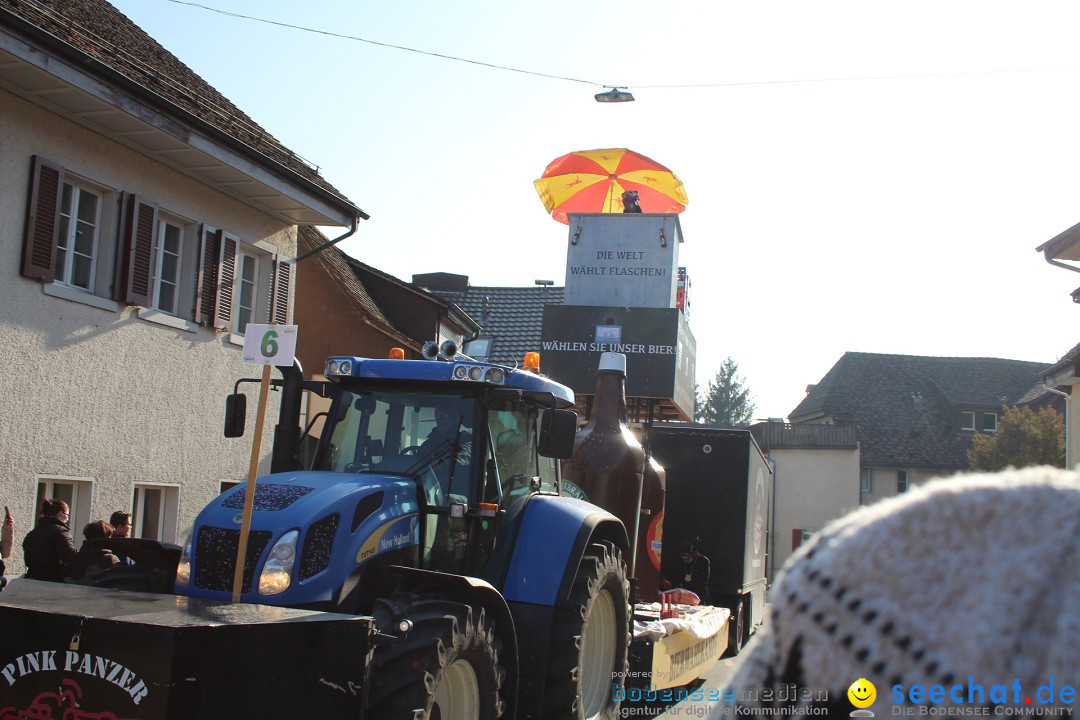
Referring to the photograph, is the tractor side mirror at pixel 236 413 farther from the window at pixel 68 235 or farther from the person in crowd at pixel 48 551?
the window at pixel 68 235

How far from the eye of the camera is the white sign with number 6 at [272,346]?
18.3ft

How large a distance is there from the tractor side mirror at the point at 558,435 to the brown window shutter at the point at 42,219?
233 inches

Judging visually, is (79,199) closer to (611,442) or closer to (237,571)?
(611,442)

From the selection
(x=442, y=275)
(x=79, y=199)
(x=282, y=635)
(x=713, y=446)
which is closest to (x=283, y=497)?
(x=282, y=635)

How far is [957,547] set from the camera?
1106mm

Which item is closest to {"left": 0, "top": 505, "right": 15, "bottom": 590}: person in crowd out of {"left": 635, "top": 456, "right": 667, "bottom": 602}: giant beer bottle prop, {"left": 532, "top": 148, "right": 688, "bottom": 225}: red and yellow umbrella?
{"left": 635, "top": 456, "right": 667, "bottom": 602}: giant beer bottle prop

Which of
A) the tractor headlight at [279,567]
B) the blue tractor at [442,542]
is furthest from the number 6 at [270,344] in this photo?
the tractor headlight at [279,567]

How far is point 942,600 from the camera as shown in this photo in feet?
3.58

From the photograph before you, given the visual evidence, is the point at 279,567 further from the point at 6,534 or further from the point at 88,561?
the point at 6,534

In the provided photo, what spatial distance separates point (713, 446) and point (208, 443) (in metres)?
6.35

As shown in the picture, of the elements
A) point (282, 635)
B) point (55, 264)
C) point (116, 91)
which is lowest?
point (282, 635)

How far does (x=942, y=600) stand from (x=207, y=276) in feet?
41.4

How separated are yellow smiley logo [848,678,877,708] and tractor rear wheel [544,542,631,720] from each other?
212 inches

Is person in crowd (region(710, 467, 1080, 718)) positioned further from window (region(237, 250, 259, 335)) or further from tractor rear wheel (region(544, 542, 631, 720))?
window (region(237, 250, 259, 335))
